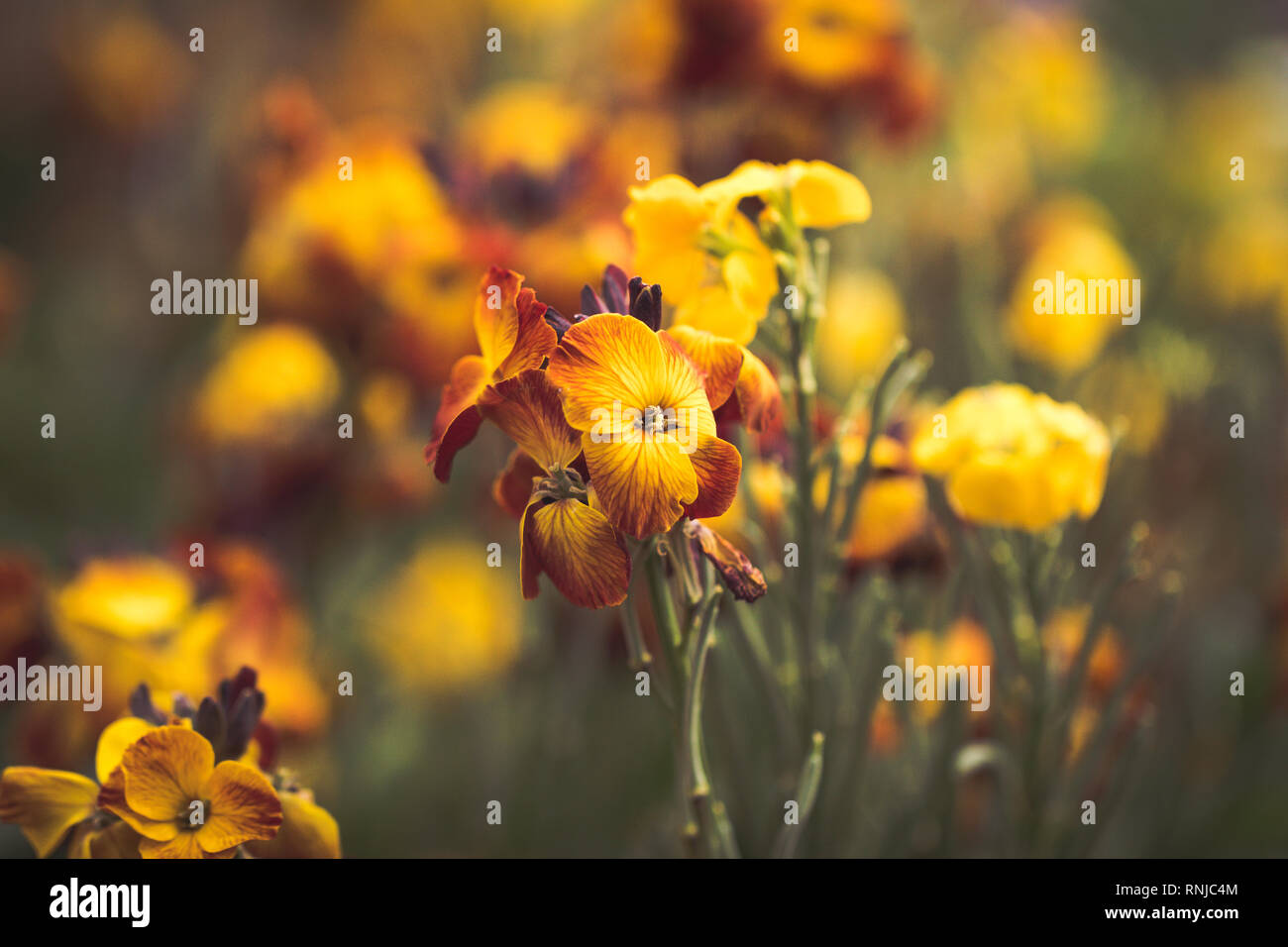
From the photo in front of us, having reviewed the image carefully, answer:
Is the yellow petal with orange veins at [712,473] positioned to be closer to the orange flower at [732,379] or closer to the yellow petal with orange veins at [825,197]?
the orange flower at [732,379]

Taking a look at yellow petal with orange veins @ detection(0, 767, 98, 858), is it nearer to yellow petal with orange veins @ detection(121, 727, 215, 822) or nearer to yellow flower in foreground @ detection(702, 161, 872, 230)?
yellow petal with orange veins @ detection(121, 727, 215, 822)

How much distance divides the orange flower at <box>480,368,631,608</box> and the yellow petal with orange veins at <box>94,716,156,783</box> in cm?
19

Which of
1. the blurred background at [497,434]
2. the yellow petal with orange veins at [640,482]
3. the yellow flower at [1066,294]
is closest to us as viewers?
the yellow petal with orange veins at [640,482]

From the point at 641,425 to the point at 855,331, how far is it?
0.72 metres

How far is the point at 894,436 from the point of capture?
60 centimetres

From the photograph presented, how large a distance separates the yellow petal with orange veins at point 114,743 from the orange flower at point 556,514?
19 cm

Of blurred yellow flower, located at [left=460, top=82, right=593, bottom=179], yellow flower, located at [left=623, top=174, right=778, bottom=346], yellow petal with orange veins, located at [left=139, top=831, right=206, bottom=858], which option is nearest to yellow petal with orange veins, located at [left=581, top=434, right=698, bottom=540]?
yellow flower, located at [left=623, top=174, right=778, bottom=346]

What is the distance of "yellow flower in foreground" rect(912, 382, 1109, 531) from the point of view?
0.48 m

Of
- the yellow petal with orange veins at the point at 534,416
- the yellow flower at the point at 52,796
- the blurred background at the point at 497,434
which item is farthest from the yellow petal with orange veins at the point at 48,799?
the yellow petal with orange veins at the point at 534,416

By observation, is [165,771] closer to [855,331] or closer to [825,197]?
[825,197]

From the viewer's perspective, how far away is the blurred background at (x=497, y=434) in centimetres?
69

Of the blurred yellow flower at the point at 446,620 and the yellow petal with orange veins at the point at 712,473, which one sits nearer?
the yellow petal with orange veins at the point at 712,473

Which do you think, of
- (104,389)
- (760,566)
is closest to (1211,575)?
(760,566)

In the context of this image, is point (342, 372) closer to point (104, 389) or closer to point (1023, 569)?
point (1023, 569)
